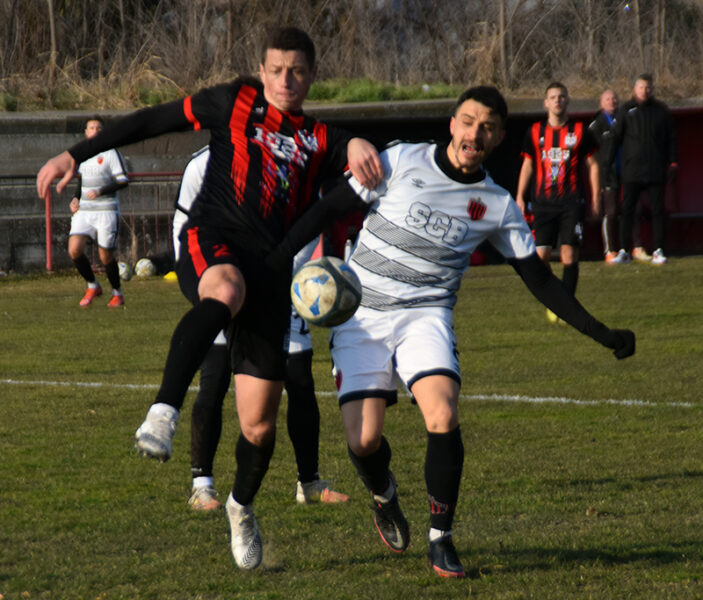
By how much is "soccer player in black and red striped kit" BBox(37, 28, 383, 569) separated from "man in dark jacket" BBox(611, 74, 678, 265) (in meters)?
13.1

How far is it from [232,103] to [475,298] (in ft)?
33.1

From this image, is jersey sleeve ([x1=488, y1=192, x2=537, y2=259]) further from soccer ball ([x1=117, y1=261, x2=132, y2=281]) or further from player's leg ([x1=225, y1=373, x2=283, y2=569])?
soccer ball ([x1=117, y1=261, x2=132, y2=281])

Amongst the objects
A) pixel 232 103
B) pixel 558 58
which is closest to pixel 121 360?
pixel 232 103

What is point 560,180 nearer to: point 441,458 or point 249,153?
point 249,153

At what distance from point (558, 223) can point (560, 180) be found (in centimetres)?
47

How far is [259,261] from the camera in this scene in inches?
180

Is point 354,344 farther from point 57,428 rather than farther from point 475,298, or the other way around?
point 475,298

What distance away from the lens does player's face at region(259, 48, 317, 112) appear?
488 centimetres

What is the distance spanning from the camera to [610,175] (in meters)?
18.2

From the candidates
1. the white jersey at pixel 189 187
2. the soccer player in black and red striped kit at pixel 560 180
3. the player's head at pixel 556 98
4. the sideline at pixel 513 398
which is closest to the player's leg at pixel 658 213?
the soccer player in black and red striped kit at pixel 560 180

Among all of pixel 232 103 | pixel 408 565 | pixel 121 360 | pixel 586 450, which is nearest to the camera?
pixel 408 565

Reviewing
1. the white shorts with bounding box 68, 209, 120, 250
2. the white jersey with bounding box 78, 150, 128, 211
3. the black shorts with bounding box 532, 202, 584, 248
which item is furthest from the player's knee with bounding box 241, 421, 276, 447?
the white shorts with bounding box 68, 209, 120, 250

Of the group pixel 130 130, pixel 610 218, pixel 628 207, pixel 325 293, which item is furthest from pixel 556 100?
pixel 325 293

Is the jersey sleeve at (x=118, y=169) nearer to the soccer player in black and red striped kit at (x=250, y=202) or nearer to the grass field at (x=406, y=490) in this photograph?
the grass field at (x=406, y=490)
